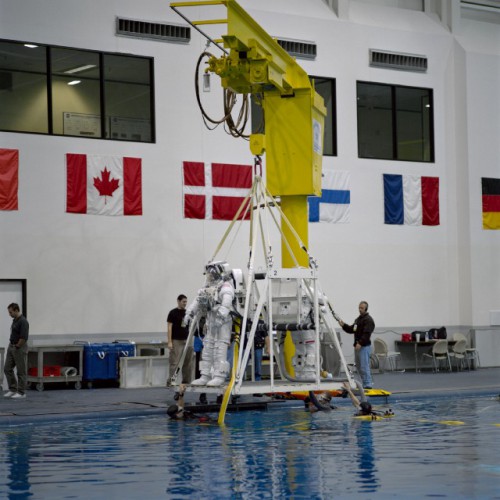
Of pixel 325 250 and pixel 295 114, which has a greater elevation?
pixel 295 114

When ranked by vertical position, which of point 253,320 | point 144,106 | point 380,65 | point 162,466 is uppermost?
Result: point 380,65

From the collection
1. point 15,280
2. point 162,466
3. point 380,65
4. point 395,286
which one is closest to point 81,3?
point 15,280

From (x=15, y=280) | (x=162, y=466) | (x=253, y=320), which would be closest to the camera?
(x=162, y=466)

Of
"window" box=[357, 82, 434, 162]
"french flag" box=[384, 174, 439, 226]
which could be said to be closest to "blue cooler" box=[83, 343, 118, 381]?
"french flag" box=[384, 174, 439, 226]

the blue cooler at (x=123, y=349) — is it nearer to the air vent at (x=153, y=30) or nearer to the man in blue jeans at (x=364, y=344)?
the man in blue jeans at (x=364, y=344)

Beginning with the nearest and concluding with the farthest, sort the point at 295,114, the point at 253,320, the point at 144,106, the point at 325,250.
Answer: the point at 253,320 < the point at 295,114 < the point at 144,106 < the point at 325,250

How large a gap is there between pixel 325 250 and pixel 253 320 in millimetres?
11902

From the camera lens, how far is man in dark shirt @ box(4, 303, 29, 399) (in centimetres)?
2075

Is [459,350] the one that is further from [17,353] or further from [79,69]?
[17,353]

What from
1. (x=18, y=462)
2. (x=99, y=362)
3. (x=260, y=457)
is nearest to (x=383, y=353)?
(x=99, y=362)

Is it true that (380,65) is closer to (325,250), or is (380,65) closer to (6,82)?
(325,250)

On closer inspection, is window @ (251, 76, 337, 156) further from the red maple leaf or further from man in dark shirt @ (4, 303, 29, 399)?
man in dark shirt @ (4, 303, 29, 399)

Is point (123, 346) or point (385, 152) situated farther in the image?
point (385, 152)

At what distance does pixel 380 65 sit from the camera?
96.7ft
